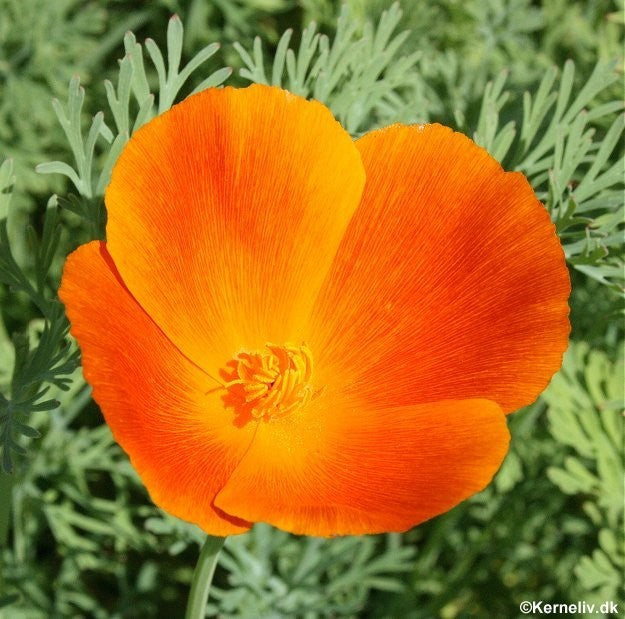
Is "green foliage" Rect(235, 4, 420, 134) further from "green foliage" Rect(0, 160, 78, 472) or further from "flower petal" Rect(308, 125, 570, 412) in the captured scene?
"green foliage" Rect(0, 160, 78, 472)

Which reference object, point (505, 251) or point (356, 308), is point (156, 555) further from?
point (505, 251)

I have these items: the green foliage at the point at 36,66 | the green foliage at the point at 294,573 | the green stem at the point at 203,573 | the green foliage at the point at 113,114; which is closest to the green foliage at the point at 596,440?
the green foliage at the point at 294,573

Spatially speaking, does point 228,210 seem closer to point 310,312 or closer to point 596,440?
point 310,312

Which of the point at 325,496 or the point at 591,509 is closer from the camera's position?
the point at 325,496

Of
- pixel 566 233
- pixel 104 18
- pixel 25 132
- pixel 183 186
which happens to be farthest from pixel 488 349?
pixel 104 18

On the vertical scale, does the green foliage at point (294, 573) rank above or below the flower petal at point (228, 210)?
below

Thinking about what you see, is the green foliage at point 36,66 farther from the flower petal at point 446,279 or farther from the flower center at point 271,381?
the flower petal at point 446,279
